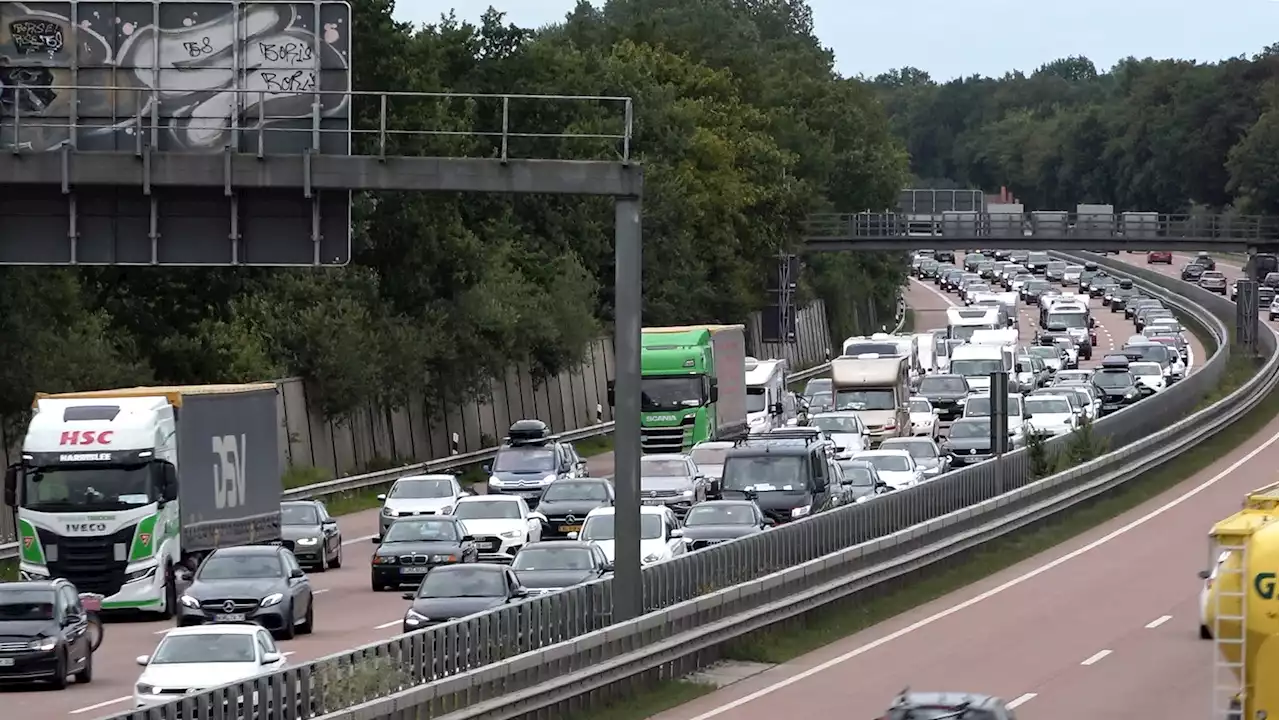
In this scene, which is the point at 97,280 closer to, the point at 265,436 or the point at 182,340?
the point at 182,340

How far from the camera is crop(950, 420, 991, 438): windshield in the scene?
59.0m

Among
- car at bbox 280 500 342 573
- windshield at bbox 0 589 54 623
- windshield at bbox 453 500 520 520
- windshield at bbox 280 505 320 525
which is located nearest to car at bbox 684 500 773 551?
windshield at bbox 453 500 520 520

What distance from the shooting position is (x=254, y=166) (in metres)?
26.5

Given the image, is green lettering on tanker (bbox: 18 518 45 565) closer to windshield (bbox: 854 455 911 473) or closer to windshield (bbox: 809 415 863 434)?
windshield (bbox: 854 455 911 473)

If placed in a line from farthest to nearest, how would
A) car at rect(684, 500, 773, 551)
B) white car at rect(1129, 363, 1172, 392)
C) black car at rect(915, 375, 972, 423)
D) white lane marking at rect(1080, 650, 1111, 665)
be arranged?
white car at rect(1129, 363, 1172, 392) < black car at rect(915, 375, 972, 423) < car at rect(684, 500, 773, 551) < white lane marking at rect(1080, 650, 1111, 665)

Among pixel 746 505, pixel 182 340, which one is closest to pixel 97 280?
pixel 182 340

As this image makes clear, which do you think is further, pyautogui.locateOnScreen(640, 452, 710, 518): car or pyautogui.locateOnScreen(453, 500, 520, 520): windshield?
pyautogui.locateOnScreen(640, 452, 710, 518): car

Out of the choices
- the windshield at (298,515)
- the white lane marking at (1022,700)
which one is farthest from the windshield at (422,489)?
the white lane marking at (1022,700)

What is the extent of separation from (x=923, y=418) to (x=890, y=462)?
1534 centimetres

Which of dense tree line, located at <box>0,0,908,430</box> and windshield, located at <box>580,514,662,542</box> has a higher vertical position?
dense tree line, located at <box>0,0,908,430</box>

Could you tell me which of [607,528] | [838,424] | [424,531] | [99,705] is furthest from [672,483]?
[99,705]

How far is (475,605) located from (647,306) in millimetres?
63184

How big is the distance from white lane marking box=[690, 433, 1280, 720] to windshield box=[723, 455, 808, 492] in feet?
14.9

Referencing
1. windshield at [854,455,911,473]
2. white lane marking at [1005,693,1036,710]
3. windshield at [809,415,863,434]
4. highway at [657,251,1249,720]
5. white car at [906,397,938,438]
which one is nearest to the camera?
white lane marking at [1005,693,1036,710]
